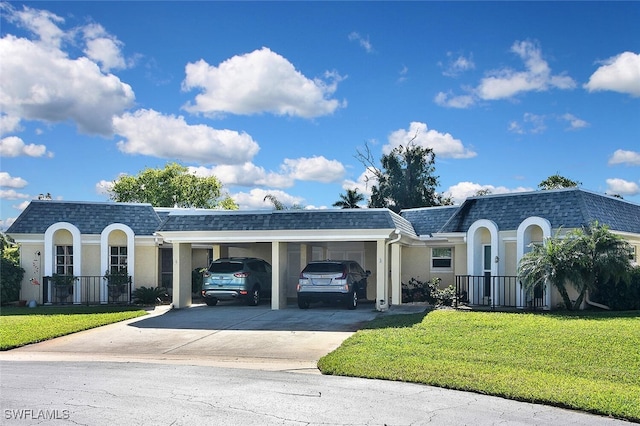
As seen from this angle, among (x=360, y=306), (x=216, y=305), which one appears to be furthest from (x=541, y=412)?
(x=216, y=305)

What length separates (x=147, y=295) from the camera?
68.6 feet

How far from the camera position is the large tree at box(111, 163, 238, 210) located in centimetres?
5750

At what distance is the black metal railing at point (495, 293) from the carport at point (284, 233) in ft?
8.17

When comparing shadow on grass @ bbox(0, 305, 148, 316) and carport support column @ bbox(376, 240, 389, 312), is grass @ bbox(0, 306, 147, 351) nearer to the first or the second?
shadow on grass @ bbox(0, 305, 148, 316)

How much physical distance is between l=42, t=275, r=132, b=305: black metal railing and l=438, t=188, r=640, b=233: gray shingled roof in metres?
11.8

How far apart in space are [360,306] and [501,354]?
916 cm

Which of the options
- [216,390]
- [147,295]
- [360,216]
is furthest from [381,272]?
[216,390]

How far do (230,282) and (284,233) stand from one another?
2734 mm

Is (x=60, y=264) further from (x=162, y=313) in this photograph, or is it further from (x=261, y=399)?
(x=261, y=399)

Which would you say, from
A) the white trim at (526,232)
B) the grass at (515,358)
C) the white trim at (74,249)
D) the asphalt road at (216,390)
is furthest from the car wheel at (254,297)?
the white trim at (526,232)

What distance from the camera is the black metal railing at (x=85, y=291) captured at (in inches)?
839

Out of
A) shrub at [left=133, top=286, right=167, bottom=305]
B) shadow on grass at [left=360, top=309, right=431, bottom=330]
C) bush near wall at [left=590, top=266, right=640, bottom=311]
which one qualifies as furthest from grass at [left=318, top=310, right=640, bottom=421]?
shrub at [left=133, top=286, right=167, bottom=305]

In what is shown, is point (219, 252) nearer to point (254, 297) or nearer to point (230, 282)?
point (254, 297)

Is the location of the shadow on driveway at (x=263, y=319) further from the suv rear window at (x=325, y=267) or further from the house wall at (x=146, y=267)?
the house wall at (x=146, y=267)
